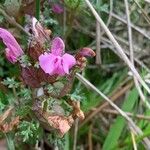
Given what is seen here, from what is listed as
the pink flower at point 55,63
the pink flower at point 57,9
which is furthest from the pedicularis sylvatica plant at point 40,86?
the pink flower at point 57,9

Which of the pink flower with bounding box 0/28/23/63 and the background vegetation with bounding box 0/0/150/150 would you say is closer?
the pink flower with bounding box 0/28/23/63

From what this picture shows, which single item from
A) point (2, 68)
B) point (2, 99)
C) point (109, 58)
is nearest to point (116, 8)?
point (109, 58)

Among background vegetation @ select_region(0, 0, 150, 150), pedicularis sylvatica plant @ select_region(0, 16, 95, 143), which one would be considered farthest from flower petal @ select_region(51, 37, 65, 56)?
background vegetation @ select_region(0, 0, 150, 150)

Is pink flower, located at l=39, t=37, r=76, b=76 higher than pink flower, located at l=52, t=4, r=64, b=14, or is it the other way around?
pink flower, located at l=52, t=4, r=64, b=14

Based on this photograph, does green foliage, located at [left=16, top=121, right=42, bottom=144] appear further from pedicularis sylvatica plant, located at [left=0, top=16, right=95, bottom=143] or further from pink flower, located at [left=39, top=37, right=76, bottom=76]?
pink flower, located at [left=39, top=37, right=76, bottom=76]

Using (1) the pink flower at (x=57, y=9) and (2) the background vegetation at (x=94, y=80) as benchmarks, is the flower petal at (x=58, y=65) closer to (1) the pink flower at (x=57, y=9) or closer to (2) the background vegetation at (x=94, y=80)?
(2) the background vegetation at (x=94, y=80)

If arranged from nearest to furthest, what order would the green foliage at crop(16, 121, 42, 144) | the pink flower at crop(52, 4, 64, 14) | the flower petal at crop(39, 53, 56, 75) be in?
the flower petal at crop(39, 53, 56, 75), the green foliage at crop(16, 121, 42, 144), the pink flower at crop(52, 4, 64, 14)

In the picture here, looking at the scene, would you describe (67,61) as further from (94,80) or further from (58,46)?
(94,80)

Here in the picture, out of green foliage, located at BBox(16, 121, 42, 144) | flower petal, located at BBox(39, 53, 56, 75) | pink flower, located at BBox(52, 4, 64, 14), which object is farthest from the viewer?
pink flower, located at BBox(52, 4, 64, 14)
